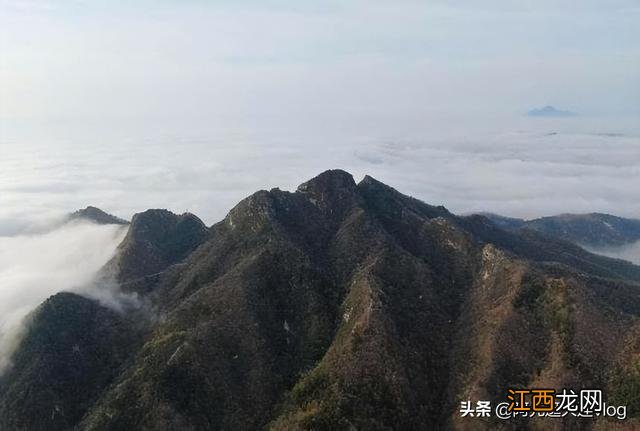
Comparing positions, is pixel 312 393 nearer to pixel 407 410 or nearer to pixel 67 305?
pixel 407 410

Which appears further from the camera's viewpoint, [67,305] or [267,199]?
[267,199]

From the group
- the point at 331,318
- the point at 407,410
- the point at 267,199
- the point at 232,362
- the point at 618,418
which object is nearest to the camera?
the point at 618,418

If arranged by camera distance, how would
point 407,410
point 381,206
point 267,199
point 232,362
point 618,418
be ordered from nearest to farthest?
point 618,418
point 407,410
point 232,362
point 267,199
point 381,206

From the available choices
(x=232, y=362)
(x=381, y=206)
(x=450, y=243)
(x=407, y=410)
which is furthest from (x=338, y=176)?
(x=407, y=410)

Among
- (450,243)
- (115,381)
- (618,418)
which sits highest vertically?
(450,243)

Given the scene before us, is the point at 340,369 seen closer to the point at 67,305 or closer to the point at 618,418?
the point at 618,418

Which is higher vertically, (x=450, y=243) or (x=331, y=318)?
(x=450, y=243)

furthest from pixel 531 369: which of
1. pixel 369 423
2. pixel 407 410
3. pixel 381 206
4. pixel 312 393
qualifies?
pixel 381 206
